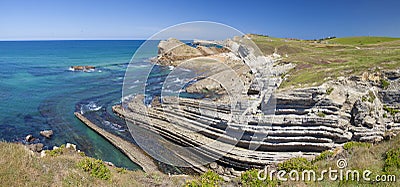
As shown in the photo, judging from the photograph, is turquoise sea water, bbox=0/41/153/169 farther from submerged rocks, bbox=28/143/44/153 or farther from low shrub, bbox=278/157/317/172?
low shrub, bbox=278/157/317/172

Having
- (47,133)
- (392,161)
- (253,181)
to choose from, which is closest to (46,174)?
(253,181)

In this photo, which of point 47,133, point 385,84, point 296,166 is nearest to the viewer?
point 296,166

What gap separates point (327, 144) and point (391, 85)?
535 cm

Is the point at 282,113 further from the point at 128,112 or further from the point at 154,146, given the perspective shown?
the point at 128,112

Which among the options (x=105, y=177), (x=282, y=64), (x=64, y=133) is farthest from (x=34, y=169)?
(x=282, y=64)

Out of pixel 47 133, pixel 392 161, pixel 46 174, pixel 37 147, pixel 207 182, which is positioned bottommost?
pixel 37 147

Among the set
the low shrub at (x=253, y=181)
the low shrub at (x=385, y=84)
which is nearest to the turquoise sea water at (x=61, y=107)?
the low shrub at (x=253, y=181)

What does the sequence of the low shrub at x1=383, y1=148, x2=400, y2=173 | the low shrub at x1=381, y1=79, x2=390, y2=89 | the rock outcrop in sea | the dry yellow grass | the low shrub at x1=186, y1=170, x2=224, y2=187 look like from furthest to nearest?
the low shrub at x1=381, y1=79, x2=390, y2=89
the rock outcrop in sea
the low shrub at x1=186, y1=170, x2=224, y2=187
the low shrub at x1=383, y1=148, x2=400, y2=173
the dry yellow grass

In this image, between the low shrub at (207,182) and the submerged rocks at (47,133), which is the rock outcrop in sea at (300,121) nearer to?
the low shrub at (207,182)

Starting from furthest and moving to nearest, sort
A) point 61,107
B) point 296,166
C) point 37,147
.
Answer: point 61,107 < point 37,147 < point 296,166

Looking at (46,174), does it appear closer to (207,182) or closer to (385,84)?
(207,182)

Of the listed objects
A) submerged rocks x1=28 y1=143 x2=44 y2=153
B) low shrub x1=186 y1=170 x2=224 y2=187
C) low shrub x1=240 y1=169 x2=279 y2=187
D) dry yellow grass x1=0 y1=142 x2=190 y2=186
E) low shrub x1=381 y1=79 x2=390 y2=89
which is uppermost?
low shrub x1=381 y1=79 x2=390 y2=89

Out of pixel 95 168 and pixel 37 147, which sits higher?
pixel 95 168

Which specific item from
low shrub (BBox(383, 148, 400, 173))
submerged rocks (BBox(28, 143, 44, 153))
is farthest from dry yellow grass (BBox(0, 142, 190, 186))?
submerged rocks (BBox(28, 143, 44, 153))
